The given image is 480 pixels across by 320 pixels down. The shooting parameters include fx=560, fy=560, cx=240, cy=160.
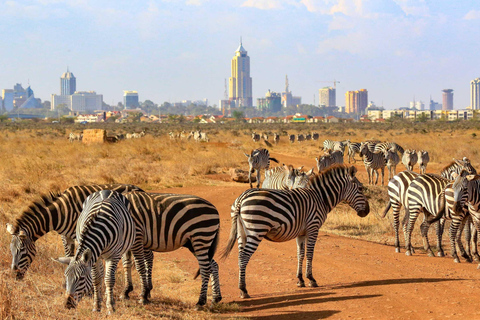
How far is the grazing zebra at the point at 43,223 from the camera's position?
7.57 meters

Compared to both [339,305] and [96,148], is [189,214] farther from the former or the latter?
[96,148]

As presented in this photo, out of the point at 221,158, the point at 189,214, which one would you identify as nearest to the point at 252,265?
the point at 189,214

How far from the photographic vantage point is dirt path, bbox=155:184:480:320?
755 centimetres

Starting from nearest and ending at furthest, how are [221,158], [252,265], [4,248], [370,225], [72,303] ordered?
[72,303], [4,248], [252,265], [370,225], [221,158]

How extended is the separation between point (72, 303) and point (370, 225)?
990 centimetres

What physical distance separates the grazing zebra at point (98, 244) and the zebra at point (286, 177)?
5.99 meters

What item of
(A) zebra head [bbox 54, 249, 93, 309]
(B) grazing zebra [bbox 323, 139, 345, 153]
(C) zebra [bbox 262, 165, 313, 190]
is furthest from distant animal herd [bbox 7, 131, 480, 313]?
(B) grazing zebra [bbox 323, 139, 345, 153]

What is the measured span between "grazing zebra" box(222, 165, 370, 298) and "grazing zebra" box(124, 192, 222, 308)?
2.16 ft

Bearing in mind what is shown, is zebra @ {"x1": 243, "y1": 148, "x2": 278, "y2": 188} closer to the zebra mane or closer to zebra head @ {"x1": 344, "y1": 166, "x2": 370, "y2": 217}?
zebra head @ {"x1": 344, "y1": 166, "x2": 370, "y2": 217}

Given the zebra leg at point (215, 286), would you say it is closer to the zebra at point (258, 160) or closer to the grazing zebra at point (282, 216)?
the grazing zebra at point (282, 216)

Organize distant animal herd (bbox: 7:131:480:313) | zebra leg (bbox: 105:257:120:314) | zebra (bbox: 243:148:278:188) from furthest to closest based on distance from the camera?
zebra (bbox: 243:148:278:188) < zebra leg (bbox: 105:257:120:314) < distant animal herd (bbox: 7:131:480:313)

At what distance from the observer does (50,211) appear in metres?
→ 8.08

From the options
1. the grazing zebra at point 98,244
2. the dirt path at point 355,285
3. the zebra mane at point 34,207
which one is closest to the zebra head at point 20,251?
the zebra mane at point 34,207

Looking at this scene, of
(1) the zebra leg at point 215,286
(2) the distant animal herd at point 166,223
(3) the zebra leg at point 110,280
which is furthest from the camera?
(1) the zebra leg at point 215,286
